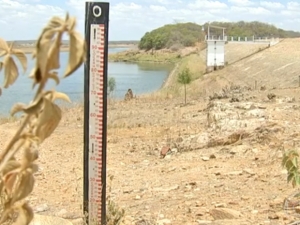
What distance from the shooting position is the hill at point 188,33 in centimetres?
7731

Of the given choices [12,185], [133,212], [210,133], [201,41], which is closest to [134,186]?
[133,212]

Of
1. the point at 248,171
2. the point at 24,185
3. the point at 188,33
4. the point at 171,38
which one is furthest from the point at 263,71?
the point at 188,33

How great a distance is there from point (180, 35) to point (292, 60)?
54718 millimetres

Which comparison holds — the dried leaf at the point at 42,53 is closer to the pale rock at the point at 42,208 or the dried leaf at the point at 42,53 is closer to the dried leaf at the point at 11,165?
the dried leaf at the point at 11,165

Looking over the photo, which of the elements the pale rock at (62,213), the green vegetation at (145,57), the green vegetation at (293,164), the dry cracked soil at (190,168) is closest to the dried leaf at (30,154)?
the green vegetation at (293,164)

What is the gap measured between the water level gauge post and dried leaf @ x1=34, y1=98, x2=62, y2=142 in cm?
251

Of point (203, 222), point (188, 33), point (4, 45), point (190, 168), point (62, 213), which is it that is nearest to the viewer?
point (4, 45)

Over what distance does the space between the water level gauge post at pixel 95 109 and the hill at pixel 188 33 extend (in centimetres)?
7204

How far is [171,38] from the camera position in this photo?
7969 centimetres

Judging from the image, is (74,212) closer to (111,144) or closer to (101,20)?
(101,20)

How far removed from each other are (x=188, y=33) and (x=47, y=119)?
84.2 m

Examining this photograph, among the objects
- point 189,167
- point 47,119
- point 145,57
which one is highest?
point 145,57

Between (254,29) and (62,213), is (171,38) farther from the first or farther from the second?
(62,213)

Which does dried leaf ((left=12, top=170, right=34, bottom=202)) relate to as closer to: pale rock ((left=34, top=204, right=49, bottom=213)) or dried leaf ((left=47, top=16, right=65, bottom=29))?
dried leaf ((left=47, top=16, right=65, bottom=29))
